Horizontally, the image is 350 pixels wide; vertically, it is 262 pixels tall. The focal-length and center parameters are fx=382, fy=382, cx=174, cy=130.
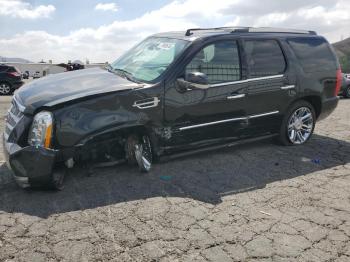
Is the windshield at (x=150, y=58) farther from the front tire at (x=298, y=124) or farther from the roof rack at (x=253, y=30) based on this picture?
the front tire at (x=298, y=124)

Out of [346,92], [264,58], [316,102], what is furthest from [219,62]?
[346,92]

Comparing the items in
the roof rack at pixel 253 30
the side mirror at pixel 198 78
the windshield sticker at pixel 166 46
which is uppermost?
the roof rack at pixel 253 30

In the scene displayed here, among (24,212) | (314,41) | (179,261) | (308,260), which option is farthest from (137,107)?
(314,41)

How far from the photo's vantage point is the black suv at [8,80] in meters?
16.5

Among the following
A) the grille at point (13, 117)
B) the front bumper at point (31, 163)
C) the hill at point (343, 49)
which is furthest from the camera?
the hill at point (343, 49)

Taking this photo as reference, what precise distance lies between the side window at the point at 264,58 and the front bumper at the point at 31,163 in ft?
10.2

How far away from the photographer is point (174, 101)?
488cm

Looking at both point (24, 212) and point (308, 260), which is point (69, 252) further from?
point (308, 260)

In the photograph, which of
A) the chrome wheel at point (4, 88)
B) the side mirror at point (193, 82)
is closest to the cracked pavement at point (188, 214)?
the side mirror at point (193, 82)

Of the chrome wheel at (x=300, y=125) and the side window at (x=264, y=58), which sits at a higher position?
the side window at (x=264, y=58)

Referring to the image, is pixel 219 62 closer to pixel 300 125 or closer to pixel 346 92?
pixel 300 125

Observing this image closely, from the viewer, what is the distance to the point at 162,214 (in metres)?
3.86

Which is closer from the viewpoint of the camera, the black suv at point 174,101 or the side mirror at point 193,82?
the black suv at point 174,101

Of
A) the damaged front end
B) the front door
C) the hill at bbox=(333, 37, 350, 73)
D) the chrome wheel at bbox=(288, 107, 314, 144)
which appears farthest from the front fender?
the hill at bbox=(333, 37, 350, 73)
